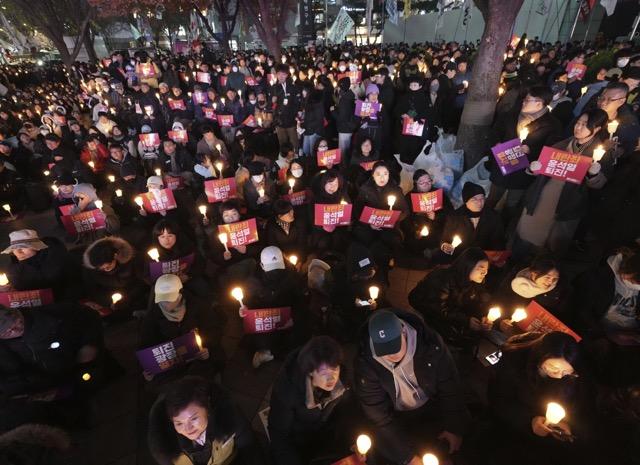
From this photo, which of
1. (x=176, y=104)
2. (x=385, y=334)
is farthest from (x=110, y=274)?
(x=176, y=104)

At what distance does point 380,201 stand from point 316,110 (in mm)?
3482

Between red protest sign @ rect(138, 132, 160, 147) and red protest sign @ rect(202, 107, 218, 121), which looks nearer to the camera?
red protest sign @ rect(138, 132, 160, 147)

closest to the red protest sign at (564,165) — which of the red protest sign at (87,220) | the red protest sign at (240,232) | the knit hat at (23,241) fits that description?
the red protest sign at (240,232)

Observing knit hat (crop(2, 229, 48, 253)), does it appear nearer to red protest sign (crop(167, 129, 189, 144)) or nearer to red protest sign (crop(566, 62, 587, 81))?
red protest sign (crop(167, 129, 189, 144))

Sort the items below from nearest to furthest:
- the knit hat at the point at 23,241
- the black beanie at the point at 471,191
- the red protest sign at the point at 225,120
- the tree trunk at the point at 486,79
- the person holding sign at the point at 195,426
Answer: the person holding sign at the point at 195,426 < the knit hat at the point at 23,241 < the black beanie at the point at 471,191 < the tree trunk at the point at 486,79 < the red protest sign at the point at 225,120

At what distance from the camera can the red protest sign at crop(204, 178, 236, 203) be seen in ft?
17.1

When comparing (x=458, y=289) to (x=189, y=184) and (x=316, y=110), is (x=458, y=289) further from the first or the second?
(x=189, y=184)

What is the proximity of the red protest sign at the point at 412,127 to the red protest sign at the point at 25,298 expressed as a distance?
20.3 feet

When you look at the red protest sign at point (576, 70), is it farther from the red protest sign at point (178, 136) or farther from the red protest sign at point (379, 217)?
the red protest sign at point (178, 136)

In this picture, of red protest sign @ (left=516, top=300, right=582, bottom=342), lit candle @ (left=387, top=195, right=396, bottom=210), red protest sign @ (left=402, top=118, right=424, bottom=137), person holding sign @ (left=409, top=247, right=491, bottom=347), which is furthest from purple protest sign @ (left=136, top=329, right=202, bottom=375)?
red protest sign @ (left=402, top=118, right=424, bottom=137)

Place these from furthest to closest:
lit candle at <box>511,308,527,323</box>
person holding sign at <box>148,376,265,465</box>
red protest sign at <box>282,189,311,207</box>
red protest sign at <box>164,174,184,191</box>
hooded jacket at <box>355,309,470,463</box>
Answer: red protest sign at <box>164,174,184,191</box>, red protest sign at <box>282,189,311,207</box>, lit candle at <box>511,308,527,323</box>, hooded jacket at <box>355,309,470,463</box>, person holding sign at <box>148,376,265,465</box>

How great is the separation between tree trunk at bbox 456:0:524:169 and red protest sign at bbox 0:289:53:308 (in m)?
6.59

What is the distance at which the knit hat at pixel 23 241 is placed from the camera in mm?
3660

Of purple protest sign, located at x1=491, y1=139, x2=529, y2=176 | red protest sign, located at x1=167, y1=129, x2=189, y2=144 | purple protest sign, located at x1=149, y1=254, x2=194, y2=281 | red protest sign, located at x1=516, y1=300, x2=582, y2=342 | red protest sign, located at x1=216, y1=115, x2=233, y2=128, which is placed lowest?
purple protest sign, located at x1=149, y1=254, x2=194, y2=281
